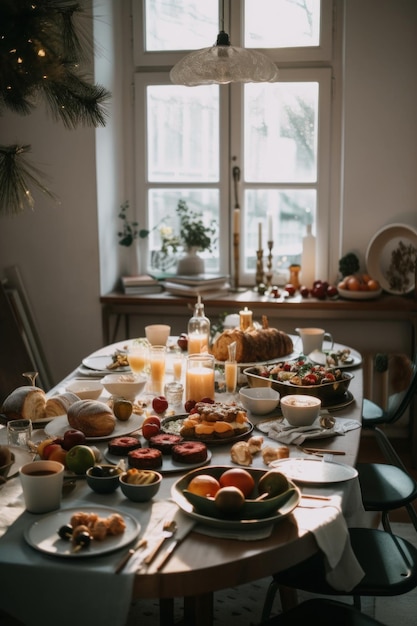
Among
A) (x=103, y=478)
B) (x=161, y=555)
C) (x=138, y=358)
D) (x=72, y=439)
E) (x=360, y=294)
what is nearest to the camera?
(x=161, y=555)

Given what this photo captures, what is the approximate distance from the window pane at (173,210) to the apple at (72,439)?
8.39ft

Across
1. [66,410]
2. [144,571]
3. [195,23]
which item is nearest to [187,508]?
[144,571]

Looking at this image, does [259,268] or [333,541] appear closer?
[333,541]

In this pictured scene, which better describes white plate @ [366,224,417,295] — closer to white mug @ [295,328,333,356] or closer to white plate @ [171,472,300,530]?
white mug @ [295,328,333,356]

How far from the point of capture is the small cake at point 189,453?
1898mm

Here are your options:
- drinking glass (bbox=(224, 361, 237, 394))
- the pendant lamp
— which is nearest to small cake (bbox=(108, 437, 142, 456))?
drinking glass (bbox=(224, 361, 237, 394))

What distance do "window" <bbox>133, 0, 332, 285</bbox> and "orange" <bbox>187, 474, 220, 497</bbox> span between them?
2.59 m

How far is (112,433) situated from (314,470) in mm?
555

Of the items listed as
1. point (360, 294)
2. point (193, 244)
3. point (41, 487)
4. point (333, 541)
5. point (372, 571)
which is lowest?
point (372, 571)

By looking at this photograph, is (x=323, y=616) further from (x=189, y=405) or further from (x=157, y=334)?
(x=157, y=334)

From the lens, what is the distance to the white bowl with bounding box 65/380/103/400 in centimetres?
242

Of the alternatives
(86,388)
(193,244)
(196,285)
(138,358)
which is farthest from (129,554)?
(193,244)

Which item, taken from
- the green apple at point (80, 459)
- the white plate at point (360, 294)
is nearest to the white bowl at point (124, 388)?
the green apple at point (80, 459)

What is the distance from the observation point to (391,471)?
2.63 metres
